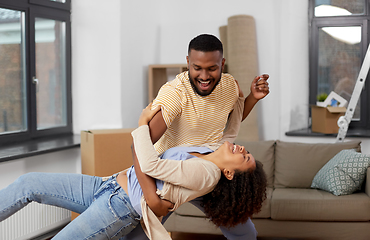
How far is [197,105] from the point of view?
1812mm

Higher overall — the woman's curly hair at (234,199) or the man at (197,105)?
the man at (197,105)

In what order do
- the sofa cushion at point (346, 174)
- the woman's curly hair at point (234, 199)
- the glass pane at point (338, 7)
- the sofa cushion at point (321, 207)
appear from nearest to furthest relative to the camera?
the woman's curly hair at point (234, 199)
the sofa cushion at point (321, 207)
the sofa cushion at point (346, 174)
the glass pane at point (338, 7)

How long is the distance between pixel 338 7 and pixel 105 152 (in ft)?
9.45

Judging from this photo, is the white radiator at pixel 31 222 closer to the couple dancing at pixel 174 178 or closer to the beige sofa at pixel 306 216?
the beige sofa at pixel 306 216

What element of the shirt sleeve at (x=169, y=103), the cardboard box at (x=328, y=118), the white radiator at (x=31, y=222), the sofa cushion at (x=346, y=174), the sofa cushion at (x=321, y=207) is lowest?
the white radiator at (x=31, y=222)

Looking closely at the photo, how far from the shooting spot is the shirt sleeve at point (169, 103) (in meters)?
1.70

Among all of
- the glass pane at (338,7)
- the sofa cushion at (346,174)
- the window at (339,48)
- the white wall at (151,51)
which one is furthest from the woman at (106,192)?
the glass pane at (338,7)

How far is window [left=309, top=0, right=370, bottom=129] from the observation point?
13.7 ft

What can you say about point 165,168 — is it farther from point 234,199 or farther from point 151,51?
point 151,51

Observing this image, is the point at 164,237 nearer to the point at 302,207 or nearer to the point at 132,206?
the point at 132,206

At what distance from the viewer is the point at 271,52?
425cm

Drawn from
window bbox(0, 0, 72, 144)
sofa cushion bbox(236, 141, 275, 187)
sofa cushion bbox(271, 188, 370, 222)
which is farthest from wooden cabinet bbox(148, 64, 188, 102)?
sofa cushion bbox(271, 188, 370, 222)

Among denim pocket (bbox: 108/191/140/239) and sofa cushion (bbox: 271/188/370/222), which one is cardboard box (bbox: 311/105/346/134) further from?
denim pocket (bbox: 108/191/140/239)

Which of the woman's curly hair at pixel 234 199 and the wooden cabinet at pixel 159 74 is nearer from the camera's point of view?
the woman's curly hair at pixel 234 199
